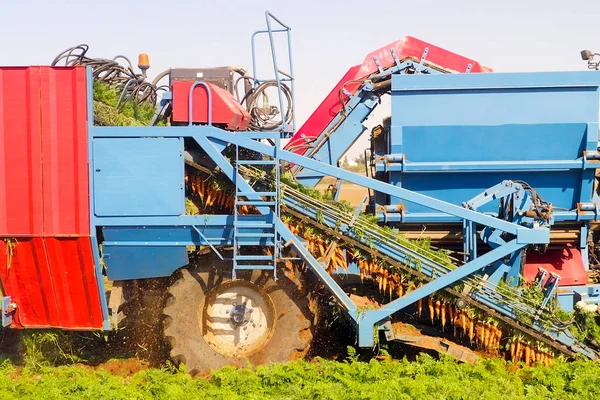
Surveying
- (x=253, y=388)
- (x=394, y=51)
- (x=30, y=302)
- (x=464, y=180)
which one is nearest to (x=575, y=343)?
(x=464, y=180)

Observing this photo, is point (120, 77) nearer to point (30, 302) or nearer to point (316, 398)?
point (30, 302)

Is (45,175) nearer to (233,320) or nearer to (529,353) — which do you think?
(233,320)

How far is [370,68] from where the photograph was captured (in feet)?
25.1

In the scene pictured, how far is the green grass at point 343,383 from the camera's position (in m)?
5.50

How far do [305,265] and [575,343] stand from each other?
104 inches

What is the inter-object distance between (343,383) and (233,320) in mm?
1427

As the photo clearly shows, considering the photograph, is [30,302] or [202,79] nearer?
[30,302]

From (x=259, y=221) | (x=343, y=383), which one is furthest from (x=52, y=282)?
(x=343, y=383)

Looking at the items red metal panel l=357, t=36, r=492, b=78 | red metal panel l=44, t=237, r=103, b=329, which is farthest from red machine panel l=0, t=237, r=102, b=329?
red metal panel l=357, t=36, r=492, b=78

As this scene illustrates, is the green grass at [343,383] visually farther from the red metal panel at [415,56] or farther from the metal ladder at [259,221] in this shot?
the red metal panel at [415,56]

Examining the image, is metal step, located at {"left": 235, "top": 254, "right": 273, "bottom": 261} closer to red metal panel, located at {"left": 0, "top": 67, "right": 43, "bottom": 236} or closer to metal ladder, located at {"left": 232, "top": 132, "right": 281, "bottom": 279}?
metal ladder, located at {"left": 232, "top": 132, "right": 281, "bottom": 279}

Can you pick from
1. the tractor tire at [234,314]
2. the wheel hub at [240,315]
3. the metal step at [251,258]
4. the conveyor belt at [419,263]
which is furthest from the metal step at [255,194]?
the wheel hub at [240,315]

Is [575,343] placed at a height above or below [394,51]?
below

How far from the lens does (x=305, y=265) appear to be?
655 centimetres
